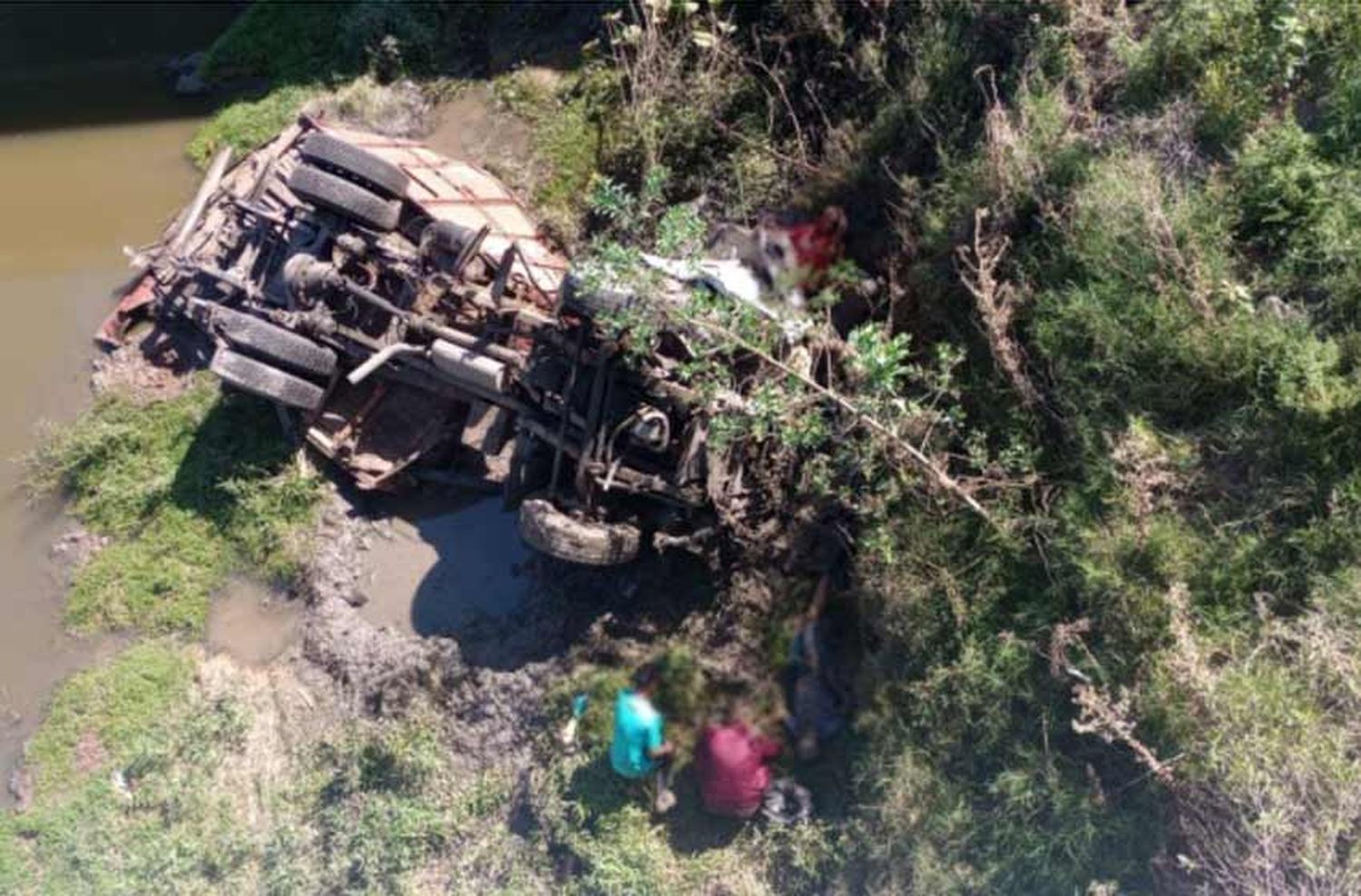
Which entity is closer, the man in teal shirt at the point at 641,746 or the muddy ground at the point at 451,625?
the man in teal shirt at the point at 641,746

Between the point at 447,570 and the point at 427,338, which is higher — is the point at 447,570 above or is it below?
below

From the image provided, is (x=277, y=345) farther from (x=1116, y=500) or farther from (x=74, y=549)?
(x=1116, y=500)

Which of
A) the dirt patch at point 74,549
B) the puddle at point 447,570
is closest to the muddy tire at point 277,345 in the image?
the puddle at point 447,570

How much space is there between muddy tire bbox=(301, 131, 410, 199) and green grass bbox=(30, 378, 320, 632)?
82.2 inches

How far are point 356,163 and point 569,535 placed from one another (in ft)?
8.73

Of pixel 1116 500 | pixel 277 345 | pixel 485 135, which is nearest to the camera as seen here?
pixel 1116 500

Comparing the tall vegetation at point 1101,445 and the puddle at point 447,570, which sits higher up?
the tall vegetation at point 1101,445

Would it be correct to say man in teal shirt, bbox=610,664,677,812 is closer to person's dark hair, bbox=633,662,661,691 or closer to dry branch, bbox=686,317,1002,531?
person's dark hair, bbox=633,662,661,691

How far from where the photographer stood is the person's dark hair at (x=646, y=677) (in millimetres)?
6238

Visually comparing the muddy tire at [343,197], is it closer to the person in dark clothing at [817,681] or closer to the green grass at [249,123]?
the green grass at [249,123]

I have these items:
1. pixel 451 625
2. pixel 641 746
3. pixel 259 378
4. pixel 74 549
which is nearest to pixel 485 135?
pixel 259 378

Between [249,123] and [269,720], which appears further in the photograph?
[249,123]

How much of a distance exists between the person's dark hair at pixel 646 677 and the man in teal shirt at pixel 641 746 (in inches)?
6.0

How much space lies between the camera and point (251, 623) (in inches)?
283
